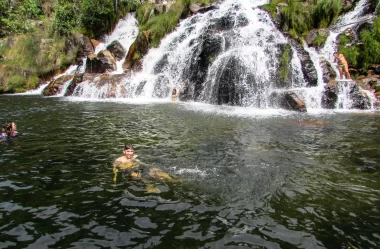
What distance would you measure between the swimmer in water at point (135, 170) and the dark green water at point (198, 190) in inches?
13.7

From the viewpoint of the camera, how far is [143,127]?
13625 millimetres

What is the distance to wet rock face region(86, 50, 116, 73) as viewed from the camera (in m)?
29.4

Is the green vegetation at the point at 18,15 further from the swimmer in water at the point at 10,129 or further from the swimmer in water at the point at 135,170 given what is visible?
the swimmer in water at the point at 135,170

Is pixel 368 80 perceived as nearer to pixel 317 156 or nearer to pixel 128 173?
pixel 317 156

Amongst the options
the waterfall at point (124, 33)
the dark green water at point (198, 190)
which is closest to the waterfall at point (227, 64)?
the waterfall at point (124, 33)

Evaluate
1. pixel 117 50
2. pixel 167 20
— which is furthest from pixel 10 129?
pixel 117 50

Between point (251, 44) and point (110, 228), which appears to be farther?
point (251, 44)

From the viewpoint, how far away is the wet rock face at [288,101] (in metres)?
18.2

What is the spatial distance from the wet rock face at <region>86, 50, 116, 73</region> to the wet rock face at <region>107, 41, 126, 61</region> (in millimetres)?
2501

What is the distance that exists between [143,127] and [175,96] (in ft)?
34.4

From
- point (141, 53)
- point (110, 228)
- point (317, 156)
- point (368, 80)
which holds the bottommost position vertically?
point (110, 228)

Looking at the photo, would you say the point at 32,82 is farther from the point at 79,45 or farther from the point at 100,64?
the point at 100,64

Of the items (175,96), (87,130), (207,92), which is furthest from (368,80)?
(87,130)

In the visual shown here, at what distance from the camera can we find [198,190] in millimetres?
6852
